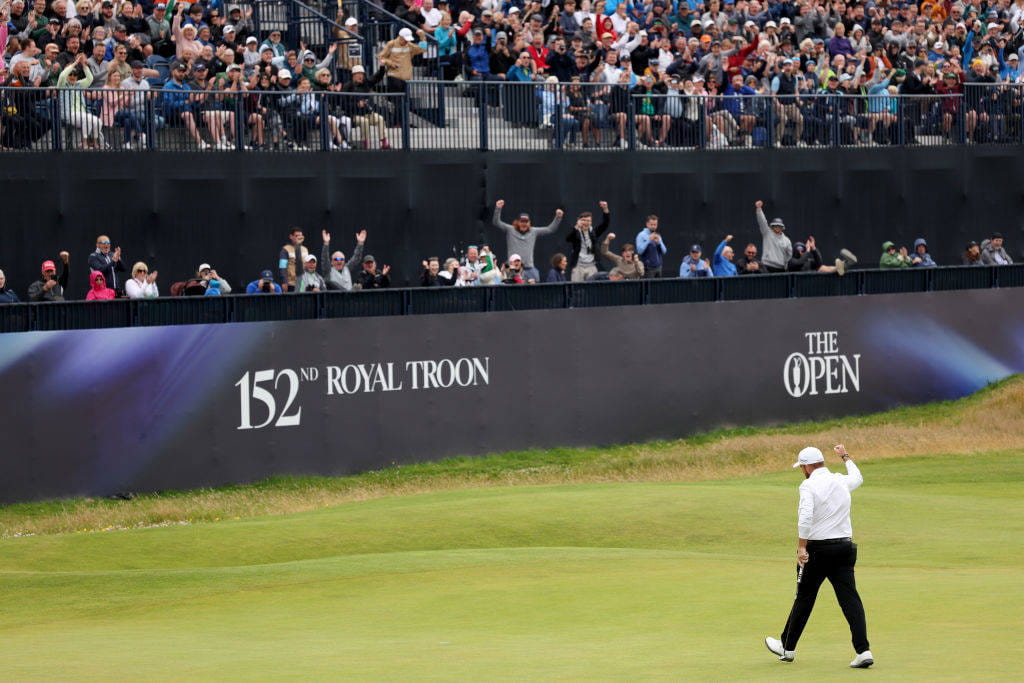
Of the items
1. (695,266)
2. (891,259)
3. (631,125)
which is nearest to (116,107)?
(631,125)

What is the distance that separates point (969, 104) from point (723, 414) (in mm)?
10272

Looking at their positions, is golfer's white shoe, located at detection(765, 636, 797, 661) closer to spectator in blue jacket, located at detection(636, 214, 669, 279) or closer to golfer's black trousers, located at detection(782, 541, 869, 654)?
golfer's black trousers, located at detection(782, 541, 869, 654)

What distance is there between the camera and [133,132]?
83.0ft

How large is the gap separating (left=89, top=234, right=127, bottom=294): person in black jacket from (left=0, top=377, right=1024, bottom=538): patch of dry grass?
3.45m

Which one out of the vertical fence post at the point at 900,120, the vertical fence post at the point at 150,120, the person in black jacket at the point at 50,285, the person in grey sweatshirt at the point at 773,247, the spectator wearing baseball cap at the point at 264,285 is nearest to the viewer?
the person in black jacket at the point at 50,285

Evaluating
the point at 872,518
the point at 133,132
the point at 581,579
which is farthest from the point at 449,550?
the point at 133,132

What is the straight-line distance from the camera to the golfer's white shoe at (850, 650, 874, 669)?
460 inches

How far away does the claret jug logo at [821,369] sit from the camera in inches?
1203

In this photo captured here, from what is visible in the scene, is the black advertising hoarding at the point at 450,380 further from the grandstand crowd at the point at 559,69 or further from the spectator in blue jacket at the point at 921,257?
the grandstand crowd at the point at 559,69

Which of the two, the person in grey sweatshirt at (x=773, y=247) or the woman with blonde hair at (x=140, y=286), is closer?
the woman with blonde hair at (x=140, y=286)

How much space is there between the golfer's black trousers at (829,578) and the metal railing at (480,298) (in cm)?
1402

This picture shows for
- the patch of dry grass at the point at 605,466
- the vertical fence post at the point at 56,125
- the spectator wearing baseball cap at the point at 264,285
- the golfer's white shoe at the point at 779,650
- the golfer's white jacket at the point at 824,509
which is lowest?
the patch of dry grass at the point at 605,466

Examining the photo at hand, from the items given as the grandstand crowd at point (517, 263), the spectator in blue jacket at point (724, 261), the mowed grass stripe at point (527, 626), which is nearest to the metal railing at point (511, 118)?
the grandstand crowd at point (517, 263)

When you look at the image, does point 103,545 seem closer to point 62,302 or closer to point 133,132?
point 62,302
